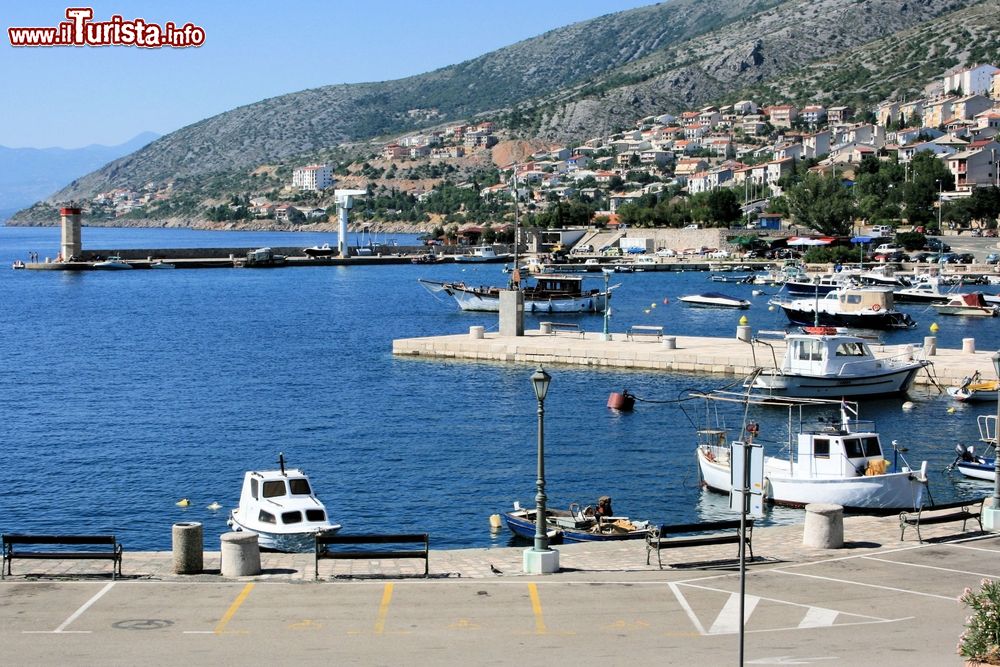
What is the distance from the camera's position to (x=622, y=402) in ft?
143

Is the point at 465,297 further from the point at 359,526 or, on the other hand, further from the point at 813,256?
the point at 359,526

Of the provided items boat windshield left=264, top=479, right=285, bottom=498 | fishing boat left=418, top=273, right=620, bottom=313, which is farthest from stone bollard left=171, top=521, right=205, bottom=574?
fishing boat left=418, top=273, right=620, bottom=313

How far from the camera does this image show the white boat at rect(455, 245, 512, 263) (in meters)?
154

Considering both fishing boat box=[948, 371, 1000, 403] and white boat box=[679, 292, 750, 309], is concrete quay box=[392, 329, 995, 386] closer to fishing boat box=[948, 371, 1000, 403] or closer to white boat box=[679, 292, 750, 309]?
fishing boat box=[948, 371, 1000, 403]

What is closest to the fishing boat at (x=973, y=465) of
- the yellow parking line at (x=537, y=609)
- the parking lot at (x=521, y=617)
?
the parking lot at (x=521, y=617)

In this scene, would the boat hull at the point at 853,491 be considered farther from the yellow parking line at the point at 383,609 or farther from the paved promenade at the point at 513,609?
the yellow parking line at the point at 383,609

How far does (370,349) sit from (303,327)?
48.7ft

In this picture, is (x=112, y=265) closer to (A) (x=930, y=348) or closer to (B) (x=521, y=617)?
(A) (x=930, y=348)

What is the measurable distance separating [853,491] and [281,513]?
12.1 meters

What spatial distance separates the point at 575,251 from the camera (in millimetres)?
156250

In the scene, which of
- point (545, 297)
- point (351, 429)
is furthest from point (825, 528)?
point (545, 297)

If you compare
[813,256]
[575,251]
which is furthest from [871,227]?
[575,251]

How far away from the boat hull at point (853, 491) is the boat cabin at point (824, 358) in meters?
16.2

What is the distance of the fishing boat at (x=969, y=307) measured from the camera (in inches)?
3334
